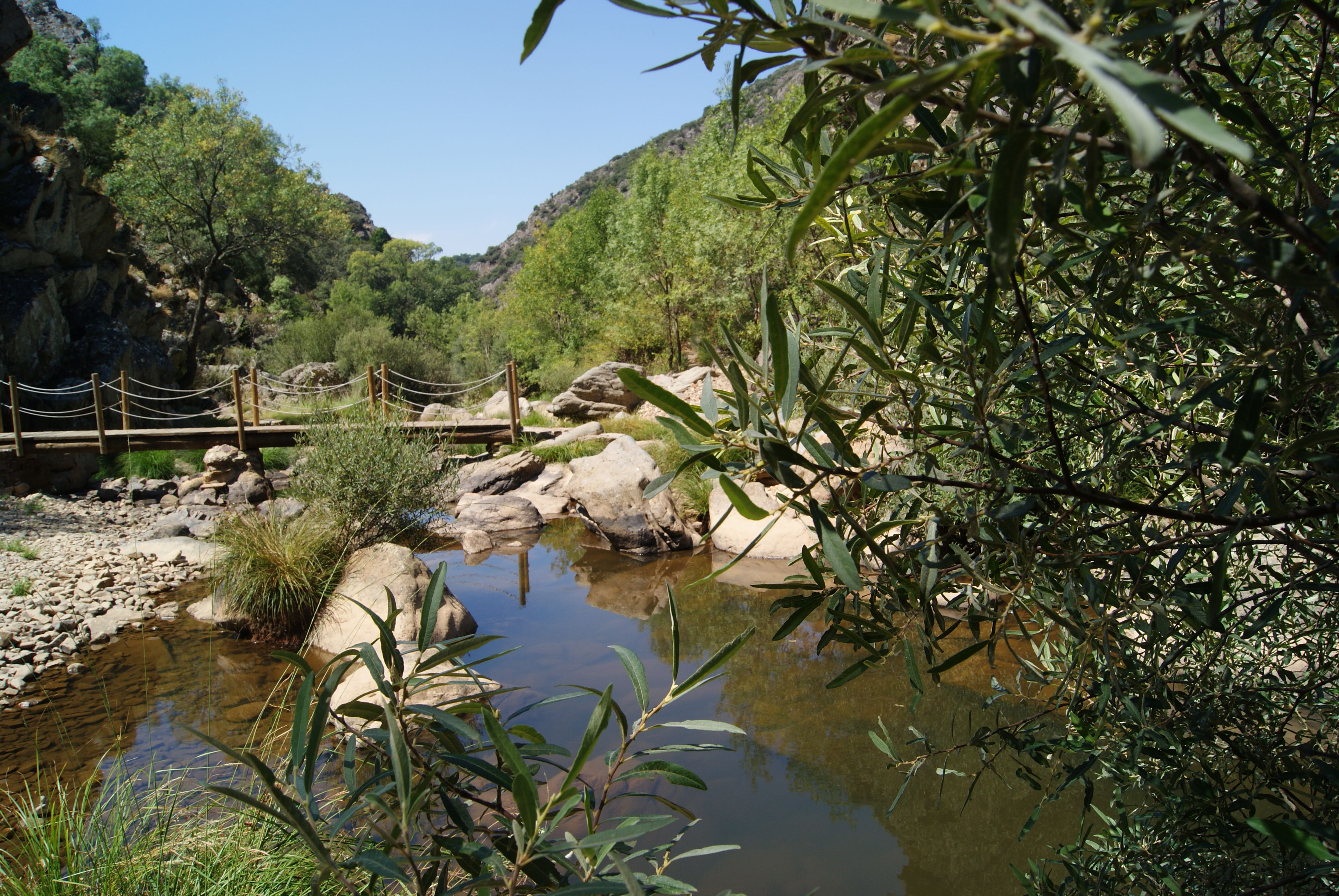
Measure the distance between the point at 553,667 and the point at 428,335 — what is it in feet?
98.1

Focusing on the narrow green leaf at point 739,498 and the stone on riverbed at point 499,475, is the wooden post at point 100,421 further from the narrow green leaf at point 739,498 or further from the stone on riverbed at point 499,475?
the narrow green leaf at point 739,498

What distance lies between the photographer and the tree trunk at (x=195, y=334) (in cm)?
1875

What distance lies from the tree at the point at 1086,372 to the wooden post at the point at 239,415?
11.4 m

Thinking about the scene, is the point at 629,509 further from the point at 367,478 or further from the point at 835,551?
the point at 835,551

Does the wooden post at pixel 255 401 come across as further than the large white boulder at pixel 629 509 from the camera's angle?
Yes

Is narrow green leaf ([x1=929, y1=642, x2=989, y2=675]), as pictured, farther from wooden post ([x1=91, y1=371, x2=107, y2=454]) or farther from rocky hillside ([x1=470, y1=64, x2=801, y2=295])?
rocky hillside ([x1=470, y1=64, x2=801, y2=295])

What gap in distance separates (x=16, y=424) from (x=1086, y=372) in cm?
1329

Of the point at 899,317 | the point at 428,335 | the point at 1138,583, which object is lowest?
the point at 1138,583

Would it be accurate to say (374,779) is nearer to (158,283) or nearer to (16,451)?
(16,451)

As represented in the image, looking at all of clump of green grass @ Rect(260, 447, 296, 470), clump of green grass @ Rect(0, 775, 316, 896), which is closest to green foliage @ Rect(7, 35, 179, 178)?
clump of green grass @ Rect(260, 447, 296, 470)

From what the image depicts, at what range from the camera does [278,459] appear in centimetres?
1424

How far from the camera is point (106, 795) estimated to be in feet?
9.07

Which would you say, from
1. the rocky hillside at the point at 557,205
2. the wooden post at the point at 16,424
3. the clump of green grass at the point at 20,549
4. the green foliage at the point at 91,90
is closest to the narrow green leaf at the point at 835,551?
the clump of green grass at the point at 20,549

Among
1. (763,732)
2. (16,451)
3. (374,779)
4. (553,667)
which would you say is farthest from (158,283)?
(374,779)
